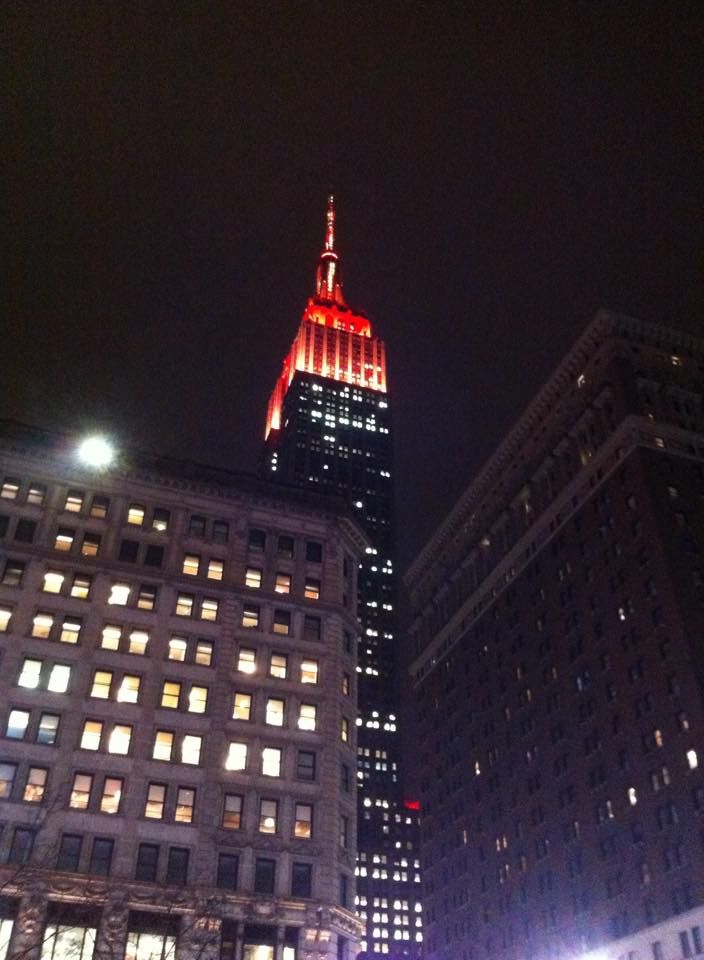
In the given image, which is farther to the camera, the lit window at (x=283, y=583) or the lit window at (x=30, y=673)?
the lit window at (x=283, y=583)

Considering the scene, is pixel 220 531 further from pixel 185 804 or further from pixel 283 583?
pixel 185 804

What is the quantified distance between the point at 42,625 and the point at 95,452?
1437cm

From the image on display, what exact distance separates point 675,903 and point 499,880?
37106mm

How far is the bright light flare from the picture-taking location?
7169 cm

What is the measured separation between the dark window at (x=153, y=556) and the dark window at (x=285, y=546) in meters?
9.17

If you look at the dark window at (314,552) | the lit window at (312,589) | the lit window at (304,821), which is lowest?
the lit window at (304,821)

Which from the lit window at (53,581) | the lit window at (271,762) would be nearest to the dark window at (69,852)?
the lit window at (271,762)

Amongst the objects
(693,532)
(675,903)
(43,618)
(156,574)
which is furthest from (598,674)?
(43,618)

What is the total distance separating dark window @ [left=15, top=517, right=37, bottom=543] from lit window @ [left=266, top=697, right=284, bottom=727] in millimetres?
20589

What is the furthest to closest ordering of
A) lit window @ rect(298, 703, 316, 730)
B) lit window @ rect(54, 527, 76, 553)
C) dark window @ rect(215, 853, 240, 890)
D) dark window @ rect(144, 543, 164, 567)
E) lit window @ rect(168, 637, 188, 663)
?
dark window @ rect(144, 543, 164, 567) → lit window @ rect(54, 527, 76, 553) → lit window @ rect(168, 637, 188, 663) → lit window @ rect(298, 703, 316, 730) → dark window @ rect(215, 853, 240, 890)

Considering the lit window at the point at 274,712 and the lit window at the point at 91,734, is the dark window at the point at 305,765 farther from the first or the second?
the lit window at the point at 91,734

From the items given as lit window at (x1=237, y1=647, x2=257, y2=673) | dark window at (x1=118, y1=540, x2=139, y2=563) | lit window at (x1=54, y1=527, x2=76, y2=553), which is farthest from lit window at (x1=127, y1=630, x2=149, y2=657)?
lit window at (x1=54, y1=527, x2=76, y2=553)

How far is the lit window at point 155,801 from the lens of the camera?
58.0 m

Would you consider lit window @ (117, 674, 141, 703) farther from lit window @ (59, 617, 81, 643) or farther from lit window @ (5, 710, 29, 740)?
lit window @ (5, 710, 29, 740)
